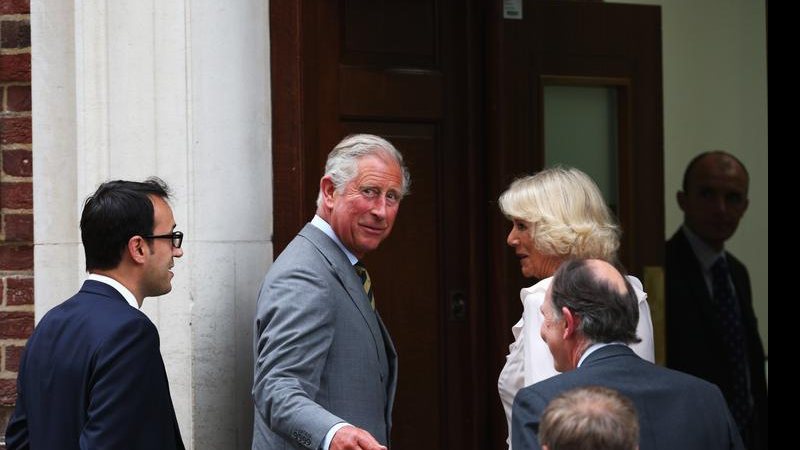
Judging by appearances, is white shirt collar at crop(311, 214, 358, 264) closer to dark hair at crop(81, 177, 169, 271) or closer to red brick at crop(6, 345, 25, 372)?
dark hair at crop(81, 177, 169, 271)

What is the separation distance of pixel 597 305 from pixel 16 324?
7.54ft

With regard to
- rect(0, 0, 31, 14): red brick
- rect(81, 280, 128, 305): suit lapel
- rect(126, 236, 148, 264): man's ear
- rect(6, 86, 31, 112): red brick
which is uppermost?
rect(0, 0, 31, 14): red brick

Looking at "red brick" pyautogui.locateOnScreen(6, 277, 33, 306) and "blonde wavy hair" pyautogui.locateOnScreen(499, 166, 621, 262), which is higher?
"blonde wavy hair" pyautogui.locateOnScreen(499, 166, 621, 262)

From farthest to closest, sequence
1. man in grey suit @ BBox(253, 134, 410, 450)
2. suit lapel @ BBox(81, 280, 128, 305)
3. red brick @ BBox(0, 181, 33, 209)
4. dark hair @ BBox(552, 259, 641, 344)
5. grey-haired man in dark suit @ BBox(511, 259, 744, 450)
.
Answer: red brick @ BBox(0, 181, 33, 209)
man in grey suit @ BBox(253, 134, 410, 450)
suit lapel @ BBox(81, 280, 128, 305)
dark hair @ BBox(552, 259, 641, 344)
grey-haired man in dark suit @ BBox(511, 259, 744, 450)

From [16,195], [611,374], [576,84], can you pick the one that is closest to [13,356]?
[16,195]

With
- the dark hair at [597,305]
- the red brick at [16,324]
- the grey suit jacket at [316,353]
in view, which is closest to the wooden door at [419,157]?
the grey suit jacket at [316,353]

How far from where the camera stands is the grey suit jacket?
3443 millimetres

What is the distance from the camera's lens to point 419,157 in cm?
483

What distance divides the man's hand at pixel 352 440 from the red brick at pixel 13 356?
1.52 meters

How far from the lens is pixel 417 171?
4.83 meters

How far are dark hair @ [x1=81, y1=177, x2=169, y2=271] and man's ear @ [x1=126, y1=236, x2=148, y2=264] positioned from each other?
1cm

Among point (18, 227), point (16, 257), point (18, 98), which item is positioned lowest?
point (16, 257)

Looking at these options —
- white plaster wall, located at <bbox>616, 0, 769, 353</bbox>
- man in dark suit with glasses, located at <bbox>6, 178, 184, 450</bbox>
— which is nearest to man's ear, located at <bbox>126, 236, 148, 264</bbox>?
man in dark suit with glasses, located at <bbox>6, 178, 184, 450</bbox>

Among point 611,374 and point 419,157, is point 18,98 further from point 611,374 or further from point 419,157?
point 611,374
